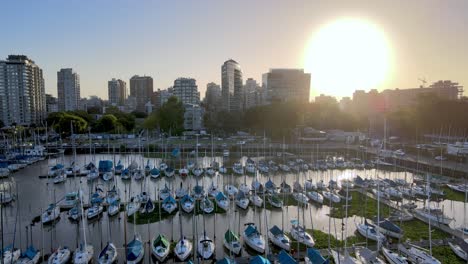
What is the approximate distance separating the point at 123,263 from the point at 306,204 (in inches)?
476

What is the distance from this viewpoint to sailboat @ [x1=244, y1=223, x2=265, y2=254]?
13.9 m

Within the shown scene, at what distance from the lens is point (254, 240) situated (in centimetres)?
1417

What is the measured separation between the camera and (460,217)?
19.1m

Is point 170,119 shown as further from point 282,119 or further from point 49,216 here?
point 49,216

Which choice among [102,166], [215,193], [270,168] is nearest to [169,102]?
[102,166]

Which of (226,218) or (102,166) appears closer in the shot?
(226,218)

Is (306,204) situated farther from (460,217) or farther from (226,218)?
(460,217)

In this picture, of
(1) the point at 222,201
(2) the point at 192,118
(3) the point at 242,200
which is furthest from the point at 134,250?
(2) the point at 192,118

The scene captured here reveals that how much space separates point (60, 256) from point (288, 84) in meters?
92.8

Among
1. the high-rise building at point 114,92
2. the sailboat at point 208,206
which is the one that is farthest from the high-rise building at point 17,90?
the sailboat at point 208,206

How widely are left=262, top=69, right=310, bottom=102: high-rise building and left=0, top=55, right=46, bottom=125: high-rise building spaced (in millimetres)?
65005

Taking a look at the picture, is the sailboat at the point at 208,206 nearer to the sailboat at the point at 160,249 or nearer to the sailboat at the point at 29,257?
the sailboat at the point at 160,249

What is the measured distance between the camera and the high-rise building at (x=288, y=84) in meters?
99.6

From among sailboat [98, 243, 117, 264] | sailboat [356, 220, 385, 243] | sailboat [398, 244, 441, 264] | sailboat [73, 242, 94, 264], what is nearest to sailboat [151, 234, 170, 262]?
sailboat [98, 243, 117, 264]
